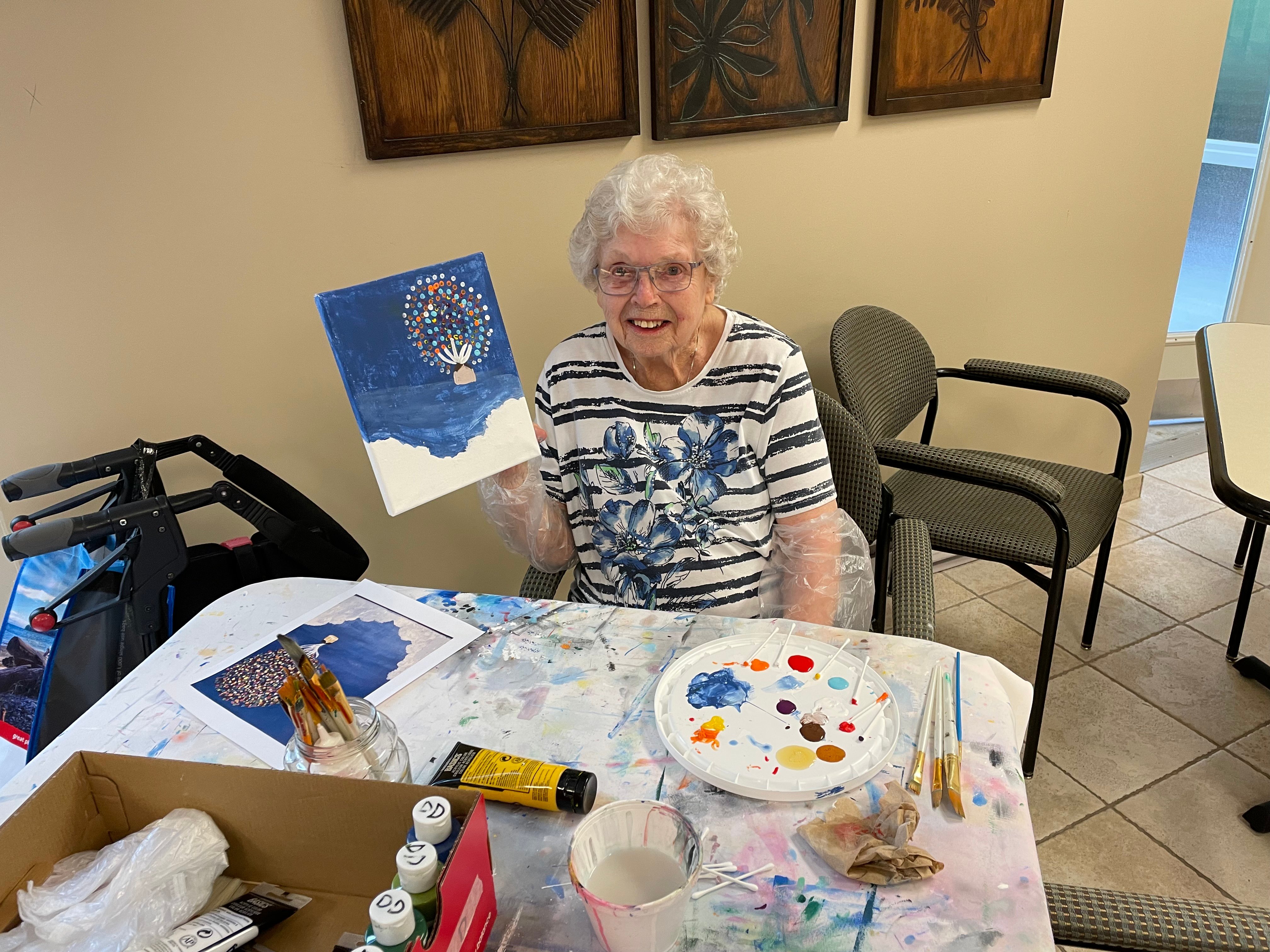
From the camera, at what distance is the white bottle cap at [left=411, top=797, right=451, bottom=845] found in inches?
27.2

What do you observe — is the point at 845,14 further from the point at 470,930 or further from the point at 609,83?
the point at 470,930

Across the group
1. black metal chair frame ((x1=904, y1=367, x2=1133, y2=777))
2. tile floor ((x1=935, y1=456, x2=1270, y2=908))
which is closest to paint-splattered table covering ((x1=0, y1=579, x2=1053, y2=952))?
black metal chair frame ((x1=904, y1=367, x2=1133, y2=777))

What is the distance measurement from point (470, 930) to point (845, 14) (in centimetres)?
194

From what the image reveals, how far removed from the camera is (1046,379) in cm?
225

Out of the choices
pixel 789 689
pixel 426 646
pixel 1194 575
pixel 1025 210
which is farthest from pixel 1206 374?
pixel 426 646

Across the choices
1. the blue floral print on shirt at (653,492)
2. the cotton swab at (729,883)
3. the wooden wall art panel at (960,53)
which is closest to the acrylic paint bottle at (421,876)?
the cotton swab at (729,883)

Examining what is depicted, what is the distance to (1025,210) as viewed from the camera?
244 cm

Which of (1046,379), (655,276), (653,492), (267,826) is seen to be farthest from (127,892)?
(1046,379)

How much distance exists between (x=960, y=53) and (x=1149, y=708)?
1691mm

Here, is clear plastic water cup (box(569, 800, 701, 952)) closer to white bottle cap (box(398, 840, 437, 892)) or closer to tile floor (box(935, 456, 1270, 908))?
white bottle cap (box(398, 840, 437, 892))

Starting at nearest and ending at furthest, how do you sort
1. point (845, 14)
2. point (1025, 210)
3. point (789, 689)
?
point (789, 689) < point (845, 14) < point (1025, 210)

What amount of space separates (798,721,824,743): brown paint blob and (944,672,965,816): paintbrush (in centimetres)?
13

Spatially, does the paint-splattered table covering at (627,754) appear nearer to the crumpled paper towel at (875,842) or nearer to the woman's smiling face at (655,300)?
the crumpled paper towel at (875,842)

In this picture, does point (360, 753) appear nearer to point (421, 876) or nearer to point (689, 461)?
point (421, 876)
